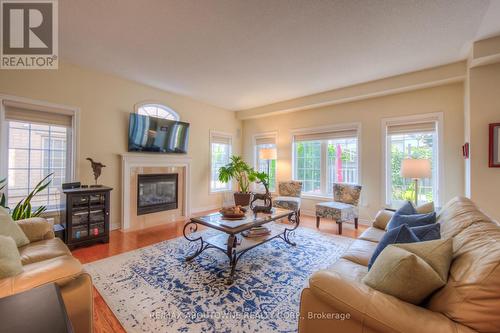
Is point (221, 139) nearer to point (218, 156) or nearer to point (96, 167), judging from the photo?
point (218, 156)

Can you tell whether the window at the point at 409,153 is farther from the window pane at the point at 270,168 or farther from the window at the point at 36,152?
the window at the point at 36,152

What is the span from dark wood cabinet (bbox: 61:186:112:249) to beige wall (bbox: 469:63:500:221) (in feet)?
17.6

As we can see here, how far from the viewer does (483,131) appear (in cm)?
290

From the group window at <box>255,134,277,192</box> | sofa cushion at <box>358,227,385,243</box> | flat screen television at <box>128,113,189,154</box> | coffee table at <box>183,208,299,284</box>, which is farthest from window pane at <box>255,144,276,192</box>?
sofa cushion at <box>358,227,385,243</box>

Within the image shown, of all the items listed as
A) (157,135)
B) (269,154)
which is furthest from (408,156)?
(157,135)

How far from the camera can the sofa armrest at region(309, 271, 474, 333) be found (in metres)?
Answer: 0.89

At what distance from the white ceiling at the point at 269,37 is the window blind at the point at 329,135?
1059 millimetres

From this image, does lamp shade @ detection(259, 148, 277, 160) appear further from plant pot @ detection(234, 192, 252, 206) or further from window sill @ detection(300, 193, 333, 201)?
window sill @ detection(300, 193, 333, 201)

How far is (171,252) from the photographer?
288 centimetres

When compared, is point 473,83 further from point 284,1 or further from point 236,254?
point 236,254

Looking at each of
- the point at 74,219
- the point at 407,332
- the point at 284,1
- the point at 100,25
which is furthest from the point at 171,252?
the point at 284,1

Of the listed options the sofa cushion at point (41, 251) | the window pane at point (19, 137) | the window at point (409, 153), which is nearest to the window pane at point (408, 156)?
the window at point (409, 153)

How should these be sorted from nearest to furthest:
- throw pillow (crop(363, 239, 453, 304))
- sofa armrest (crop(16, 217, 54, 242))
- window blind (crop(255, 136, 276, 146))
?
1. throw pillow (crop(363, 239, 453, 304))
2. sofa armrest (crop(16, 217, 54, 242))
3. window blind (crop(255, 136, 276, 146))

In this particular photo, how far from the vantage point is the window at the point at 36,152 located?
9.75 feet
